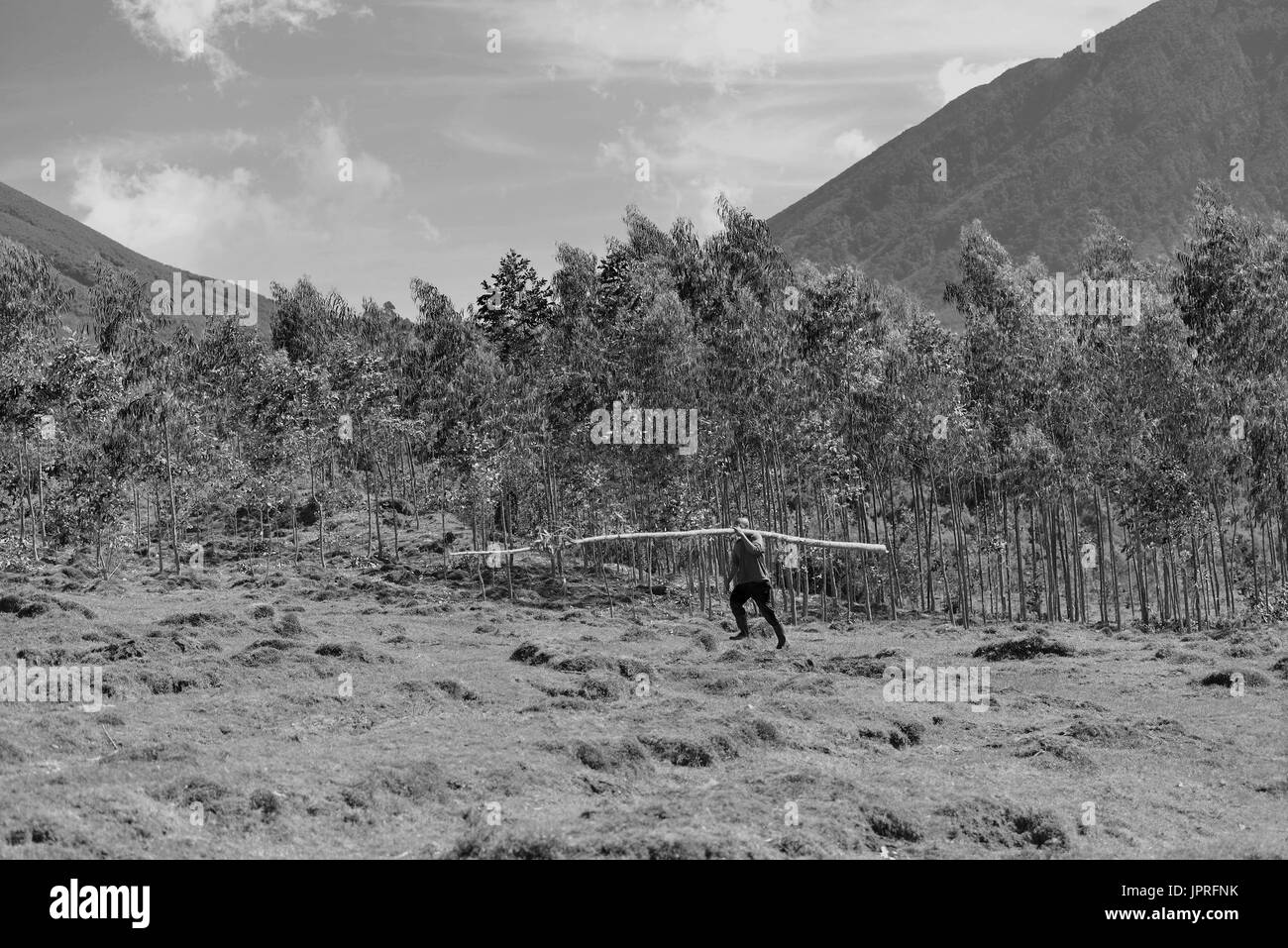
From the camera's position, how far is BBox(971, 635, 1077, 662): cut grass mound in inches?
1379

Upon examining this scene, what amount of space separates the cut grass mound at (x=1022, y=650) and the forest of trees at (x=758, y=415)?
1787cm

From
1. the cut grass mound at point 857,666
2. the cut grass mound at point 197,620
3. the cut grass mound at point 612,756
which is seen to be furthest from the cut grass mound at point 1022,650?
the cut grass mound at point 197,620

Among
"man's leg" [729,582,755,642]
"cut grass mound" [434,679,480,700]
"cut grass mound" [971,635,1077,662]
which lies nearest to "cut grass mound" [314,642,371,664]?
"cut grass mound" [434,679,480,700]

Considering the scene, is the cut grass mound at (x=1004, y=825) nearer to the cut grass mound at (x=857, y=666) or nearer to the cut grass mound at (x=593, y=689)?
Result: the cut grass mound at (x=593, y=689)

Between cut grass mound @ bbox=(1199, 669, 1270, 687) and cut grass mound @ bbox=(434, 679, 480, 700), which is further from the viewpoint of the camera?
cut grass mound @ bbox=(1199, 669, 1270, 687)

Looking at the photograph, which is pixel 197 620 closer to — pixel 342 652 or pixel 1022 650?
pixel 342 652

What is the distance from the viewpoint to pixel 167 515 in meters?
85.8

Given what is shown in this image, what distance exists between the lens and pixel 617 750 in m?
18.7

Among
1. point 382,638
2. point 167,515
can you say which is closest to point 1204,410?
Result: point 382,638

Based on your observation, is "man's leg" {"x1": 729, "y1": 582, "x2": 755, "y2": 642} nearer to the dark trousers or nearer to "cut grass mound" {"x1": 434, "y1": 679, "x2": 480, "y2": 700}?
the dark trousers

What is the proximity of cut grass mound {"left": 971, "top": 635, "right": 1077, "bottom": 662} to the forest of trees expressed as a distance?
17873 millimetres

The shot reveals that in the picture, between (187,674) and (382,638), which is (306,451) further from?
(187,674)

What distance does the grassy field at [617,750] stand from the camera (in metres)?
14.2

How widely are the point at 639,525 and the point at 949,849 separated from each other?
4699cm
